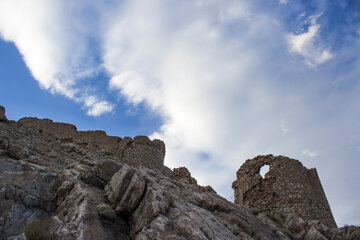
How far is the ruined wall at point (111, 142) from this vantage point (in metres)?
20.0

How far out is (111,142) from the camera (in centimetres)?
2241

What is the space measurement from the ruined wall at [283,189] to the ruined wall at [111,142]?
6719 millimetres

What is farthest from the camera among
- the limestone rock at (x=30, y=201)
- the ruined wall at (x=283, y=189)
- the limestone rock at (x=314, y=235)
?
the ruined wall at (x=283, y=189)

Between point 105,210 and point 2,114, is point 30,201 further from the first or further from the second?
point 2,114

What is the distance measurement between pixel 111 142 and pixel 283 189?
45.0ft

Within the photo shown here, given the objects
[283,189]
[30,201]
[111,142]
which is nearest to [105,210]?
[30,201]

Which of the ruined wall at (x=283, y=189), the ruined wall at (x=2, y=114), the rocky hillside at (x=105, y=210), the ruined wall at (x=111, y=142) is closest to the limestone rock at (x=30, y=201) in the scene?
the rocky hillside at (x=105, y=210)

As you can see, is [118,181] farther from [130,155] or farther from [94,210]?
[130,155]

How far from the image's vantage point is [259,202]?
51.8 feet

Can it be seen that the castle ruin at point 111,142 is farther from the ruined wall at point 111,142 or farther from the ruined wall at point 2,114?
the ruined wall at point 2,114

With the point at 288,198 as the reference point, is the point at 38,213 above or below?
below

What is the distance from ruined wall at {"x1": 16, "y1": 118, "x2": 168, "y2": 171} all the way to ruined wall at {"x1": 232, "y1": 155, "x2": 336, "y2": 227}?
6.72 meters

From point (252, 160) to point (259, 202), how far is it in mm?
2787

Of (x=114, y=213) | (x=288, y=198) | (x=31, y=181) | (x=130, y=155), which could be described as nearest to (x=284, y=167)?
(x=288, y=198)
